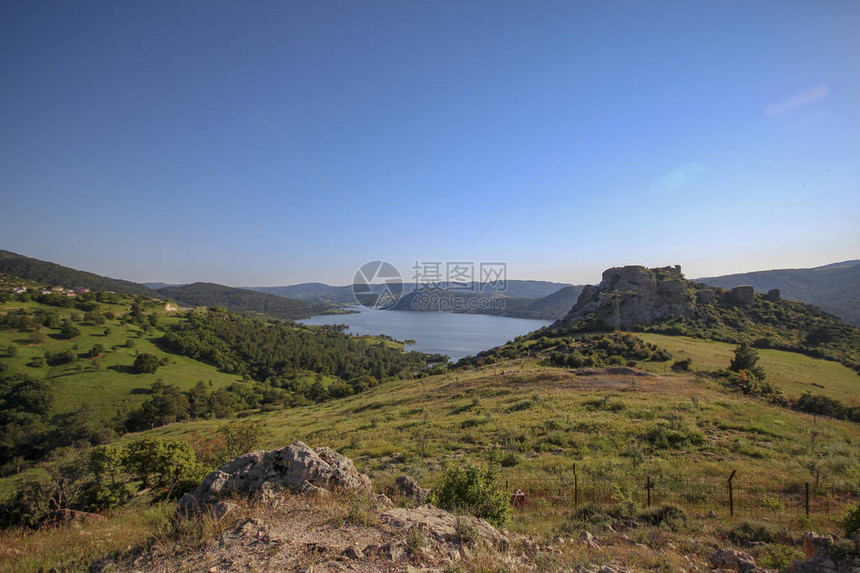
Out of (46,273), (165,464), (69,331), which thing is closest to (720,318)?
(165,464)

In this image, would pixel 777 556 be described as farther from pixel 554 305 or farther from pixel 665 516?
pixel 554 305

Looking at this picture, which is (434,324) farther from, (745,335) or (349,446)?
(349,446)

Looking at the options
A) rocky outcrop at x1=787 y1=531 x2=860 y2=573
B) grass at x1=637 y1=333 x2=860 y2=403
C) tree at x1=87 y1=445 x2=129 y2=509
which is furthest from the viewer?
grass at x1=637 y1=333 x2=860 y2=403

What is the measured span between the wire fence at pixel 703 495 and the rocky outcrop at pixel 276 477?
408cm

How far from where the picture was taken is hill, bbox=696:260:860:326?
84.1 metres

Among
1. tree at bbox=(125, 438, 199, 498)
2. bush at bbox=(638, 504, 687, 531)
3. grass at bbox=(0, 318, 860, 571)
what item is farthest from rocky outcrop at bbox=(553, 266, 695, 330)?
tree at bbox=(125, 438, 199, 498)

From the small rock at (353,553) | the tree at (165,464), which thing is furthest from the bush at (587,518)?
the tree at (165,464)

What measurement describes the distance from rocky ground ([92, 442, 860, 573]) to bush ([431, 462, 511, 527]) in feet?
1.72

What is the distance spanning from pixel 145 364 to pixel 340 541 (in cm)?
7596

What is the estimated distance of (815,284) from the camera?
108 metres

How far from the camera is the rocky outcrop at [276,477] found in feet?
19.6

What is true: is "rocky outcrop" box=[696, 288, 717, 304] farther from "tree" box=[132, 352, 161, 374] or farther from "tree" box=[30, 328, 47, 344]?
"tree" box=[30, 328, 47, 344]

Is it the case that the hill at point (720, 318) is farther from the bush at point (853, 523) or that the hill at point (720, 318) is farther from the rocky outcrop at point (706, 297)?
the bush at point (853, 523)

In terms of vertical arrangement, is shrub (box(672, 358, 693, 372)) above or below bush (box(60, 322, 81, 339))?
above
